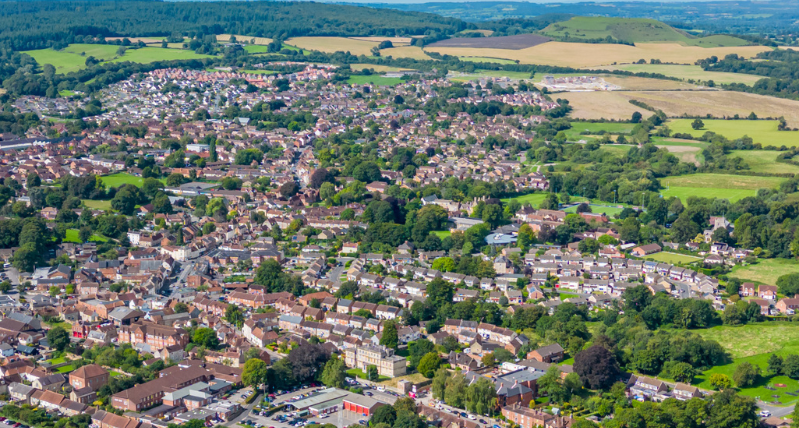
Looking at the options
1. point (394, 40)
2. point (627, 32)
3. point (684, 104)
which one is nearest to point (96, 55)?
point (394, 40)

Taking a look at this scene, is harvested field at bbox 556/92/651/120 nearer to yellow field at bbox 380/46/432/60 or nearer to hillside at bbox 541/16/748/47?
yellow field at bbox 380/46/432/60

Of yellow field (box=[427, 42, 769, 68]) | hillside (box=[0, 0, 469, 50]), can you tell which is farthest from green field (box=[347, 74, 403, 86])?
hillside (box=[0, 0, 469, 50])

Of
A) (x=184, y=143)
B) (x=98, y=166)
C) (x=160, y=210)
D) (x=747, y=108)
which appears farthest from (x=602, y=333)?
(x=747, y=108)

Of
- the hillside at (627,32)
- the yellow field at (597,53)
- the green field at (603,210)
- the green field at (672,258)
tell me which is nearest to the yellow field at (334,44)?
the yellow field at (597,53)

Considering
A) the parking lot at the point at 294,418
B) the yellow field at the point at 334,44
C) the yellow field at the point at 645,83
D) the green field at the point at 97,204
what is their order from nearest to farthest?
the parking lot at the point at 294,418 < the green field at the point at 97,204 < the yellow field at the point at 645,83 < the yellow field at the point at 334,44

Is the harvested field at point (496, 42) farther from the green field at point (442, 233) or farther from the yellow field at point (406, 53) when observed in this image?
the green field at point (442, 233)

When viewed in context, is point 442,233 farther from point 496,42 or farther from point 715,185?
point 496,42
